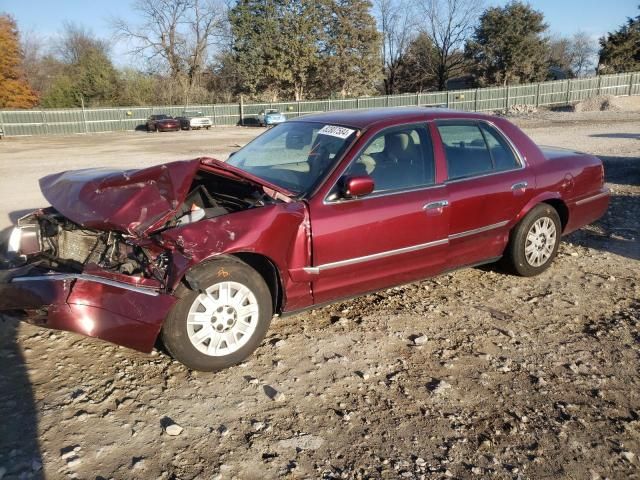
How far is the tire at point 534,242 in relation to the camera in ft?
15.9

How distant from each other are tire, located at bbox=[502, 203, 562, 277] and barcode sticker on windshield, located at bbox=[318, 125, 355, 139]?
6.31ft

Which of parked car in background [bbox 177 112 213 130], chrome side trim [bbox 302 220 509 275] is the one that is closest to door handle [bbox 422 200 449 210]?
chrome side trim [bbox 302 220 509 275]

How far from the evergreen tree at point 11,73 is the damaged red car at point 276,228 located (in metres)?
46.7

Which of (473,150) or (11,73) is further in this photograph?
(11,73)

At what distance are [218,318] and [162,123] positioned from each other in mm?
36854

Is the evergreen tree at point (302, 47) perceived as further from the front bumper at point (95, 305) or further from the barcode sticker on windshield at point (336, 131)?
the front bumper at point (95, 305)

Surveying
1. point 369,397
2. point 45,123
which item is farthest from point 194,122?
point 369,397

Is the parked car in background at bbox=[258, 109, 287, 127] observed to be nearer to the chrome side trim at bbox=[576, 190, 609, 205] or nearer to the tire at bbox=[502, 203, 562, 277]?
the chrome side trim at bbox=[576, 190, 609, 205]

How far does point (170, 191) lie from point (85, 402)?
54.9 inches

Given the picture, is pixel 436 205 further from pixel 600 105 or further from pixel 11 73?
pixel 11 73

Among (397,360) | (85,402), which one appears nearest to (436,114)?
(397,360)

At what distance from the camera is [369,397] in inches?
125

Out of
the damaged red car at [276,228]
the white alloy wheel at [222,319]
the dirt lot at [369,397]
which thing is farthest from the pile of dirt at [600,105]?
the white alloy wheel at [222,319]

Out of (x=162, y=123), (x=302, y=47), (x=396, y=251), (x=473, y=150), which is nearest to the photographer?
(x=396, y=251)
